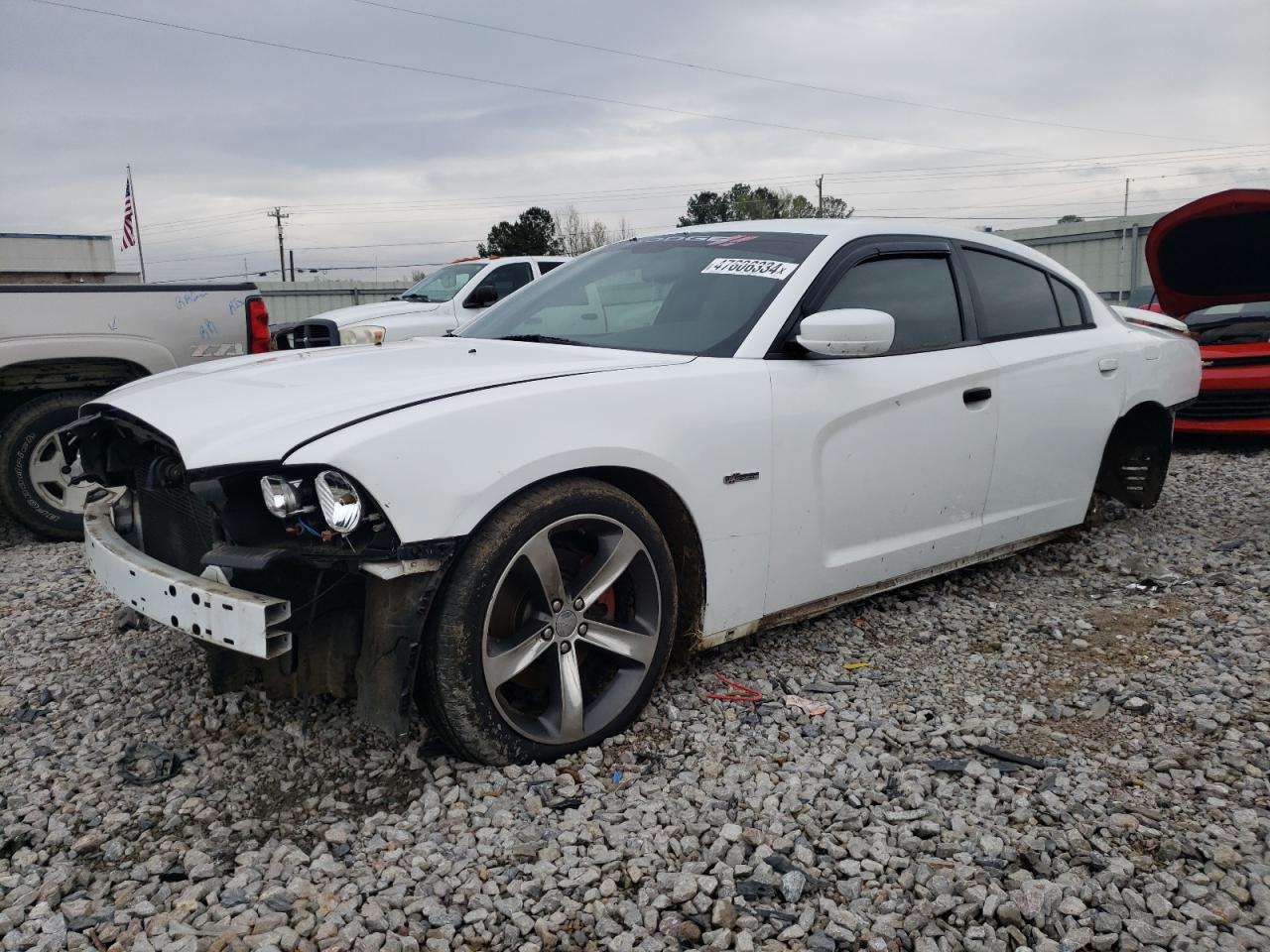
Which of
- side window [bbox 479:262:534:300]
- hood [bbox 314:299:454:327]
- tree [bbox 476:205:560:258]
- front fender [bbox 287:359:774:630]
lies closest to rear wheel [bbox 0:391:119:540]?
front fender [bbox 287:359:774:630]

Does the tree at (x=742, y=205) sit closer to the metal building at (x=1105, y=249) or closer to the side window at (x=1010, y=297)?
the metal building at (x=1105, y=249)

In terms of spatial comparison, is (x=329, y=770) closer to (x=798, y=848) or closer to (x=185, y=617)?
(x=185, y=617)

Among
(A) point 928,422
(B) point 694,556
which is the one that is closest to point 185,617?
(B) point 694,556

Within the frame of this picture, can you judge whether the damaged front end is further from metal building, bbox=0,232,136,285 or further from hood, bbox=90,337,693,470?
metal building, bbox=0,232,136,285

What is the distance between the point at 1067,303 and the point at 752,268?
192 cm

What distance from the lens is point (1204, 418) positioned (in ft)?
26.2

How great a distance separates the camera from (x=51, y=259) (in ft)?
23.1

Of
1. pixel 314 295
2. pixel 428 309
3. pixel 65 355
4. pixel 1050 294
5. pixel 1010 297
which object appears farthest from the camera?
pixel 314 295

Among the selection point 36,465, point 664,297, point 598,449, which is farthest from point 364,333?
point 598,449

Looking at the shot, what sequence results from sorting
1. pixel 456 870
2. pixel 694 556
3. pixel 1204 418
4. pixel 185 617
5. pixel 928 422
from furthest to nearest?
pixel 1204 418, pixel 928 422, pixel 694 556, pixel 185 617, pixel 456 870

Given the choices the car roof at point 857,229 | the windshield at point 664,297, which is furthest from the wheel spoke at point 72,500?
the car roof at point 857,229

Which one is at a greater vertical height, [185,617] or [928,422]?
[928,422]

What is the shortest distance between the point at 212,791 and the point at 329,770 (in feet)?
1.03

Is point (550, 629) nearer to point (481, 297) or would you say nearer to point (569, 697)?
point (569, 697)
